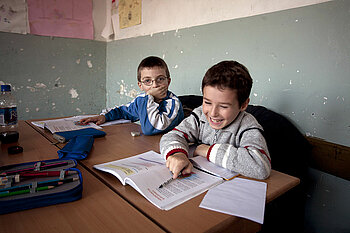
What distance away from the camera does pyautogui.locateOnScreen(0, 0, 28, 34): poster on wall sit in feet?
7.89

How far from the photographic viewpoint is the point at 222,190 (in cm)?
69

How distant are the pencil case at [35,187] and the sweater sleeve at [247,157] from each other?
49 centimetres

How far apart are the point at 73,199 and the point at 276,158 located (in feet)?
3.30

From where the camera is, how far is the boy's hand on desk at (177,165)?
2.47 ft

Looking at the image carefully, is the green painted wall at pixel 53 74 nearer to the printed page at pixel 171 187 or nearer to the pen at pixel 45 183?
the pen at pixel 45 183

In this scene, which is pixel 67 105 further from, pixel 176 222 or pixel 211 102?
pixel 176 222

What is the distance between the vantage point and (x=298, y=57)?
133 cm

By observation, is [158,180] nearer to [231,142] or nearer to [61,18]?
[231,142]

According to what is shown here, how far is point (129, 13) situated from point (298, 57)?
6.92 ft

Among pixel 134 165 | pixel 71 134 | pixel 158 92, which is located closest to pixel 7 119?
pixel 71 134

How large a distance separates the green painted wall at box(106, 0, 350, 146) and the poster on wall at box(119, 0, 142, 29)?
0.96m

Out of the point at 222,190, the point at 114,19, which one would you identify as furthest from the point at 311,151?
the point at 114,19

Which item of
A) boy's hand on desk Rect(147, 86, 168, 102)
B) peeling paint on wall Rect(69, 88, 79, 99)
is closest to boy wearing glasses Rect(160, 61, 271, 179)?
boy's hand on desk Rect(147, 86, 168, 102)

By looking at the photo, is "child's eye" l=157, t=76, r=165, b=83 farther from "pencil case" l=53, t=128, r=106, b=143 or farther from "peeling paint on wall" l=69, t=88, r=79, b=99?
"peeling paint on wall" l=69, t=88, r=79, b=99
